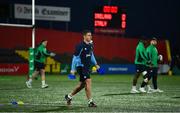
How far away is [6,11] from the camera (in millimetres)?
36219

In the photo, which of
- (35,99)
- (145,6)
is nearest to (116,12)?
(145,6)

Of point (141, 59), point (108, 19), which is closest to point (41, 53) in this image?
point (141, 59)

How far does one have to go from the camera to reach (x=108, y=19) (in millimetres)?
38094

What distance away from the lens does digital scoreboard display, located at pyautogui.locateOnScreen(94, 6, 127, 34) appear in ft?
124

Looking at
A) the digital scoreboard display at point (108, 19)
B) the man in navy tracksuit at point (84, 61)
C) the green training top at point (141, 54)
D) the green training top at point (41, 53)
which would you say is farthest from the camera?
the digital scoreboard display at point (108, 19)

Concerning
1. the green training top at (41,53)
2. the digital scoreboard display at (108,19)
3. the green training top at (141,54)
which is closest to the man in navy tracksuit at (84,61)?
the green training top at (141,54)

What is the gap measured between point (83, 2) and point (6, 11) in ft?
41.6

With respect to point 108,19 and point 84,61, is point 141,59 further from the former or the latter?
point 108,19

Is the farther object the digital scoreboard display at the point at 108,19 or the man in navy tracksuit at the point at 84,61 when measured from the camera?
the digital scoreboard display at the point at 108,19

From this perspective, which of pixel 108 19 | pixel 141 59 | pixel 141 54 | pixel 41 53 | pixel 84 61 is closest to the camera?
pixel 84 61

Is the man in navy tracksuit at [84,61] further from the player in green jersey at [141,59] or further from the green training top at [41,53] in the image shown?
the green training top at [41,53]

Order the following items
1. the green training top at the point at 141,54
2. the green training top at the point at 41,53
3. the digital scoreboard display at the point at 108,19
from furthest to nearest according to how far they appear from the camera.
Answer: the digital scoreboard display at the point at 108,19 < the green training top at the point at 41,53 < the green training top at the point at 141,54

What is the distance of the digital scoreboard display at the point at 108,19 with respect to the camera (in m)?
37.8

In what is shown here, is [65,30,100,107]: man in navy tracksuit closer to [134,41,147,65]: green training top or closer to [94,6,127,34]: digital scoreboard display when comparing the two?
[134,41,147,65]: green training top
